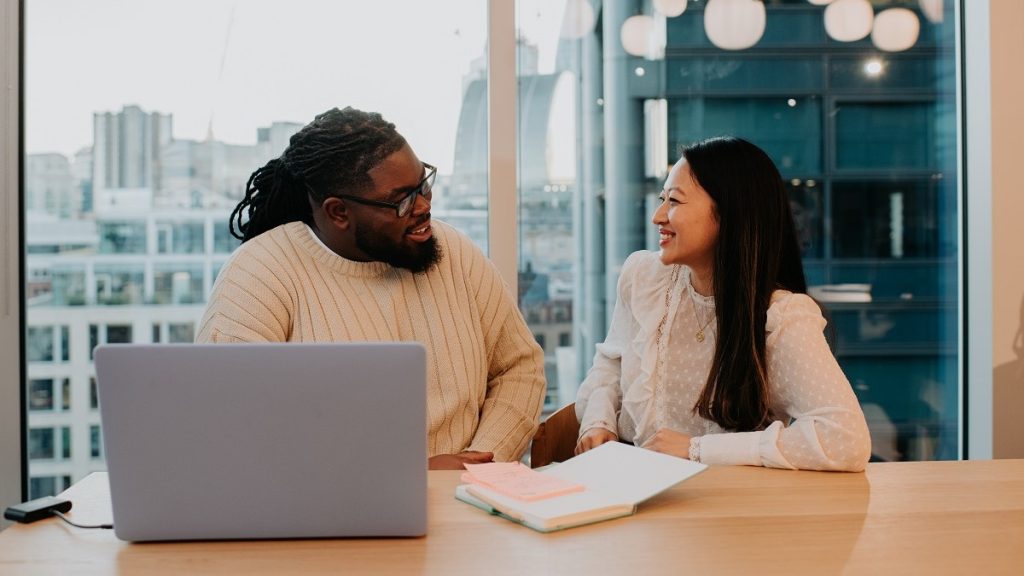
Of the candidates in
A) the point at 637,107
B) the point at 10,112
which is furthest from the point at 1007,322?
the point at 10,112

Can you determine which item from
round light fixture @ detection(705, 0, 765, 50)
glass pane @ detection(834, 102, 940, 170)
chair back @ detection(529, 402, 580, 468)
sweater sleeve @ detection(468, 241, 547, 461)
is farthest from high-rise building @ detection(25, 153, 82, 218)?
glass pane @ detection(834, 102, 940, 170)

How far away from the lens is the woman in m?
Answer: 1.72

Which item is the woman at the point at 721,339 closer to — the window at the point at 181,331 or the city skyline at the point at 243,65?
the city skyline at the point at 243,65

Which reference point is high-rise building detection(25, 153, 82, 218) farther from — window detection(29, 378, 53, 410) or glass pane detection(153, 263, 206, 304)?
window detection(29, 378, 53, 410)

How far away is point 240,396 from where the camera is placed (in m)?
1.21

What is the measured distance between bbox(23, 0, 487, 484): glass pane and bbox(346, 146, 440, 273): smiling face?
0.68 metres

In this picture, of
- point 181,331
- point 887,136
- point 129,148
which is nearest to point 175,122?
point 129,148

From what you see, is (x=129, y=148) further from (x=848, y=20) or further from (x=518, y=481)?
(x=848, y=20)

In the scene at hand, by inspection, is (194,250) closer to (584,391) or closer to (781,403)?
(584,391)

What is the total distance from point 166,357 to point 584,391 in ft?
3.74

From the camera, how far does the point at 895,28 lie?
303 cm

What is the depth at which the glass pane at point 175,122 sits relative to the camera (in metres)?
2.75

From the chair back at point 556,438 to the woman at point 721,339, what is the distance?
4cm

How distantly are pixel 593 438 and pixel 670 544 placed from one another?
2.35ft
